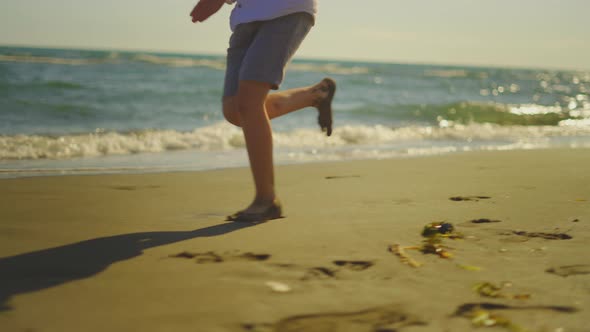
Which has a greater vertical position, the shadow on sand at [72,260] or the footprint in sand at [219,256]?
the footprint in sand at [219,256]

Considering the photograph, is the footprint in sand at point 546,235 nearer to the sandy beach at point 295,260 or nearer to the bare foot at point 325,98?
the sandy beach at point 295,260

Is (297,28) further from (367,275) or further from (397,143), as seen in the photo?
(397,143)

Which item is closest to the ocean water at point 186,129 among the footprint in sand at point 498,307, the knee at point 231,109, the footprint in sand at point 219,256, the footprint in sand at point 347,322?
the knee at point 231,109

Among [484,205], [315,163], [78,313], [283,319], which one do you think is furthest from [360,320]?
[315,163]

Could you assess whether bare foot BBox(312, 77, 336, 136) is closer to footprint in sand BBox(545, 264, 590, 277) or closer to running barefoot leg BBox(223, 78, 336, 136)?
running barefoot leg BBox(223, 78, 336, 136)

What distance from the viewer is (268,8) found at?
3.00 meters

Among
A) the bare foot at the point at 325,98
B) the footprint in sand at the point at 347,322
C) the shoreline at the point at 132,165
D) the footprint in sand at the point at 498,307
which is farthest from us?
the shoreline at the point at 132,165

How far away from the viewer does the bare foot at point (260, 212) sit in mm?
3033

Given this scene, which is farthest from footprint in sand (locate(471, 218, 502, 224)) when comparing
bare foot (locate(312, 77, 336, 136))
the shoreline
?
the shoreline

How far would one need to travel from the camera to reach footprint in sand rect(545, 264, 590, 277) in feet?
7.27

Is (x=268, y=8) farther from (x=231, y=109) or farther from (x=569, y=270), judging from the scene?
(x=569, y=270)

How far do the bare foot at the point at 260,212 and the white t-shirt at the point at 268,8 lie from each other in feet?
3.01

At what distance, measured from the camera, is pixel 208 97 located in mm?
14250

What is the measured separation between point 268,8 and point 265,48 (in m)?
0.20
